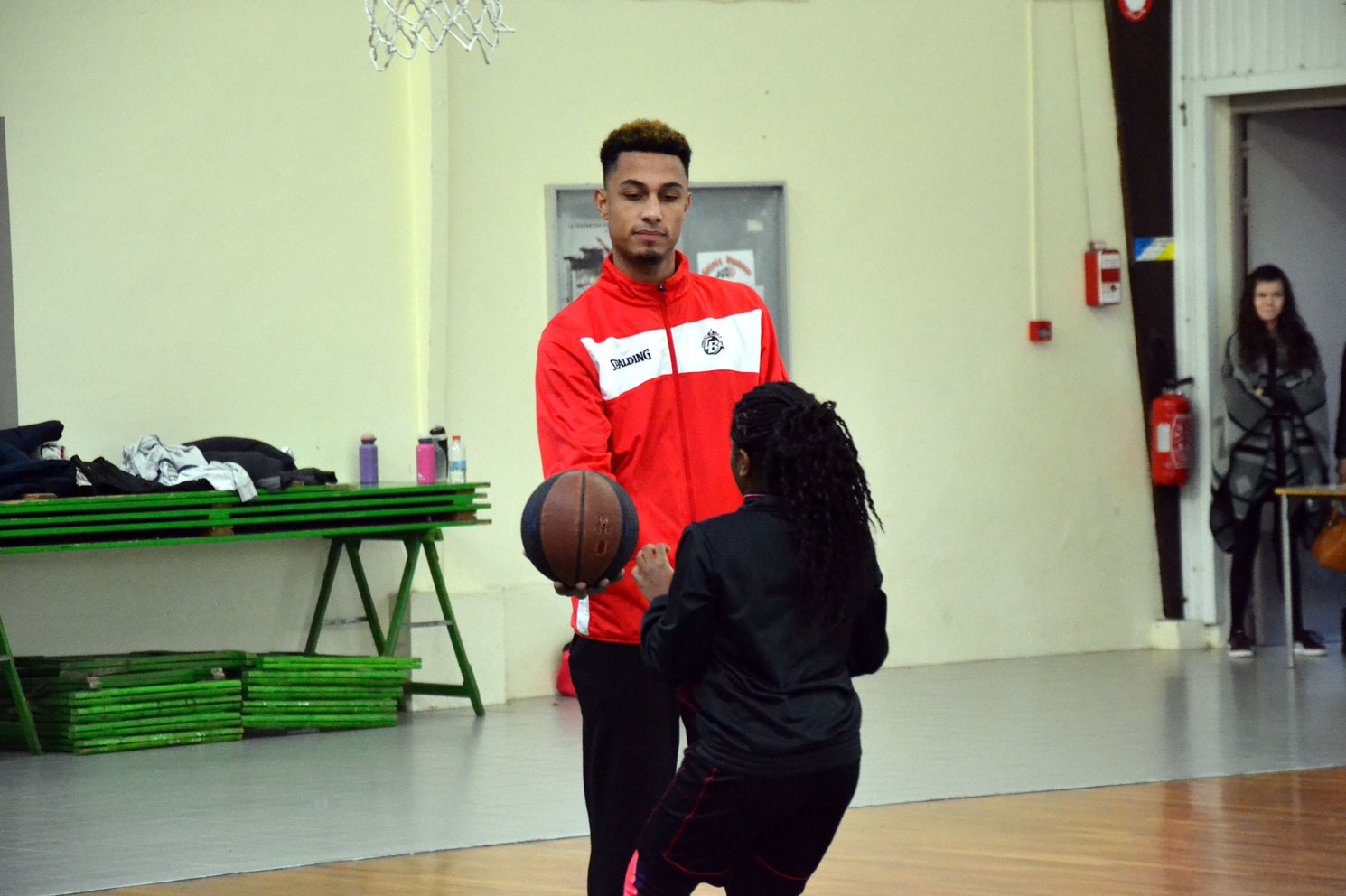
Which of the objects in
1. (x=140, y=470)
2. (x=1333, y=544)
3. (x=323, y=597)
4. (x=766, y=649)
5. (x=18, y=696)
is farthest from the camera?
(x=1333, y=544)

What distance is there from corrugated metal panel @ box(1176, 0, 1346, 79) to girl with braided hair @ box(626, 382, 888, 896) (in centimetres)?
676

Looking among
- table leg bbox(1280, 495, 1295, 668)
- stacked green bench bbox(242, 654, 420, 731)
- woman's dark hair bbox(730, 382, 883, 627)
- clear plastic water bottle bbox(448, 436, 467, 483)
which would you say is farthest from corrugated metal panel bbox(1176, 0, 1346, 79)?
woman's dark hair bbox(730, 382, 883, 627)

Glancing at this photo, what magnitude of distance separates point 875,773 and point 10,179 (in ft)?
14.2

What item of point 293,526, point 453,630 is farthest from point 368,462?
point 453,630

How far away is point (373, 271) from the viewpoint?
7.84 m

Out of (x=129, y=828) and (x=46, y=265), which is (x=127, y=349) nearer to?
(x=46, y=265)

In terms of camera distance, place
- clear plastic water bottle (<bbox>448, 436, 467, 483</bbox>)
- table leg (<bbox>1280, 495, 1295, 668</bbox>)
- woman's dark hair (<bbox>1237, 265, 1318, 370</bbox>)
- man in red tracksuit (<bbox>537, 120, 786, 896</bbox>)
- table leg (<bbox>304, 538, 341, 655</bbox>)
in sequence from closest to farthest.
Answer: man in red tracksuit (<bbox>537, 120, 786, 896</bbox>)
table leg (<bbox>304, 538, 341, 655</bbox>)
clear plastic water bottle (<bbox>448, 436, 467, 483</bbox>)
table leg (<bbox>1280, 495, 1295, 668</bbox>)
woman's dark hair (<bbox>1237, 265, 1318, 370</bbox>)

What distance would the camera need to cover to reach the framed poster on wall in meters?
8.17

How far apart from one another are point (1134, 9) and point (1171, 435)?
222 centimetres

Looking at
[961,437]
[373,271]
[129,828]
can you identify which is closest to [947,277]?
[961,437]

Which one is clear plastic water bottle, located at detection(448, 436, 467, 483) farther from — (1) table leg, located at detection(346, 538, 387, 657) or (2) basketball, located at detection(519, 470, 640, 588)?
(2) basketball, located at detection(519, 470, 640, 588)

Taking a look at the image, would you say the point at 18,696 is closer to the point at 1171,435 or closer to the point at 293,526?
the point at 293,526

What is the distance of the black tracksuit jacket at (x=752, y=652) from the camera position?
285 cm

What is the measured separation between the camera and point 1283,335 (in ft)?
28.1
